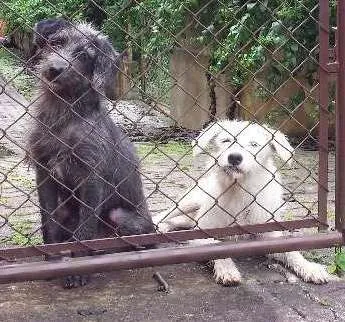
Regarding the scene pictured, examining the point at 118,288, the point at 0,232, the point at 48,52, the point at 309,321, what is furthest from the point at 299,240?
the point at 0,232

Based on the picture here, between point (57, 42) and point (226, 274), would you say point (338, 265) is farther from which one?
point (57, 42)

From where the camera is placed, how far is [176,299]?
305cm

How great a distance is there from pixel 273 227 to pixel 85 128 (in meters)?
1.15

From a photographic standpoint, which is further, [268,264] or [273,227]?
[268,264]

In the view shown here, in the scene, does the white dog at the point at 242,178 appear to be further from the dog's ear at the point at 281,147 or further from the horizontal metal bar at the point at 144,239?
the horizontal metal bar at the point at 144,239

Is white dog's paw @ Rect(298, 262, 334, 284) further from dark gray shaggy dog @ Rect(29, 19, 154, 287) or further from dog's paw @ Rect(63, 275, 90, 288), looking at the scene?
dog's paw @ Rect(63, 275, 90, 288)

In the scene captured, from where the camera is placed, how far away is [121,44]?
7988 millimetres

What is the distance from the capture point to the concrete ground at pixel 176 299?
9.39 ft

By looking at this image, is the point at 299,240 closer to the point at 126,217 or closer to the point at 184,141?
the point at 126,217

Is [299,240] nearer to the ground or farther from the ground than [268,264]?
farther from the ground

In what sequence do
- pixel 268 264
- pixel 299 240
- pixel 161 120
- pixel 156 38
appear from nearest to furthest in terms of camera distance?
1. pixel 299 240
2. pixel 268 264
3. pixel 156 38
4. pixel 161 120

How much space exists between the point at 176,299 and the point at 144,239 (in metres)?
0.34

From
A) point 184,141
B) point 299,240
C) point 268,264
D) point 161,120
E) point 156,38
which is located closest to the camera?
point 299,240

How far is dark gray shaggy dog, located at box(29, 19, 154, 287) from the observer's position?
11.6 ft
